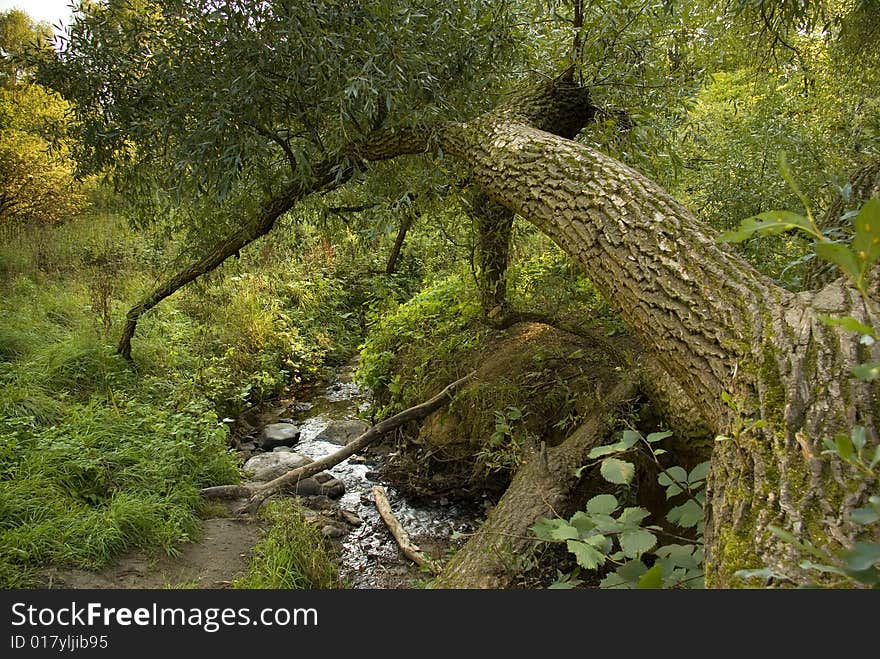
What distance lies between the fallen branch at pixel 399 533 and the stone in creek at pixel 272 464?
0.91 metres

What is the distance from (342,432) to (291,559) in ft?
7.92

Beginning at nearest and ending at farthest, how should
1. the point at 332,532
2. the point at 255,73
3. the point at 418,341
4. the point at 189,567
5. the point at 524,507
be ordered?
1. the point at 524,507
2. the point at 255,73
3. the point at 189,567
4. the point at 332,532
5. the point at 418,341

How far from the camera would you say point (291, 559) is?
138 inches

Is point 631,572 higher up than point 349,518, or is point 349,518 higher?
point 631,572

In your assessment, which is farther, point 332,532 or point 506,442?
point 332,532

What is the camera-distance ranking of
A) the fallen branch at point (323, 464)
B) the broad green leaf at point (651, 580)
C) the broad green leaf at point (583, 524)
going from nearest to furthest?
the broad green leaf at point (651, 580), the broad green leaf at point (583, 524), the fallen branch at point (323, 464)

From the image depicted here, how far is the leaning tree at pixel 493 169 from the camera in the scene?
1.42 m

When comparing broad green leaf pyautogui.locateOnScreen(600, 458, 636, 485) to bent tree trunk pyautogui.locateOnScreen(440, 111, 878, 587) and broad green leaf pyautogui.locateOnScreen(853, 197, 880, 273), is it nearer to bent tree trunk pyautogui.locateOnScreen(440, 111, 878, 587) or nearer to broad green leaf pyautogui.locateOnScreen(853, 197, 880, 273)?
bent tree trunk pyautogui.locateOnScreen(440, 111, 878, 587)

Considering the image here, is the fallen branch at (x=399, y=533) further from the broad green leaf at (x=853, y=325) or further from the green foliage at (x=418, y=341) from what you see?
the broad green leaf at (x=853, y=325)

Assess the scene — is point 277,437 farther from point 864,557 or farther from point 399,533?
point 864,557

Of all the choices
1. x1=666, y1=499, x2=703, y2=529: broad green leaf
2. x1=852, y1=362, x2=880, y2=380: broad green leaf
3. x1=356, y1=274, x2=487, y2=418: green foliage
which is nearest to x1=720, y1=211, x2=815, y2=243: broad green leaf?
x1=852, y1=362, x2=880, y2=380: broad green leaf

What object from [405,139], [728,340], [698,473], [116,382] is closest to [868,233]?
[698,473]

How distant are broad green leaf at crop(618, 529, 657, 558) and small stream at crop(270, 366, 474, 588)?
96.8 inches

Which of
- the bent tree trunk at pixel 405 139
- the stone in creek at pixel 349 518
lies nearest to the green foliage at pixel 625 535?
the bent tree trunk at pixel 405 139
